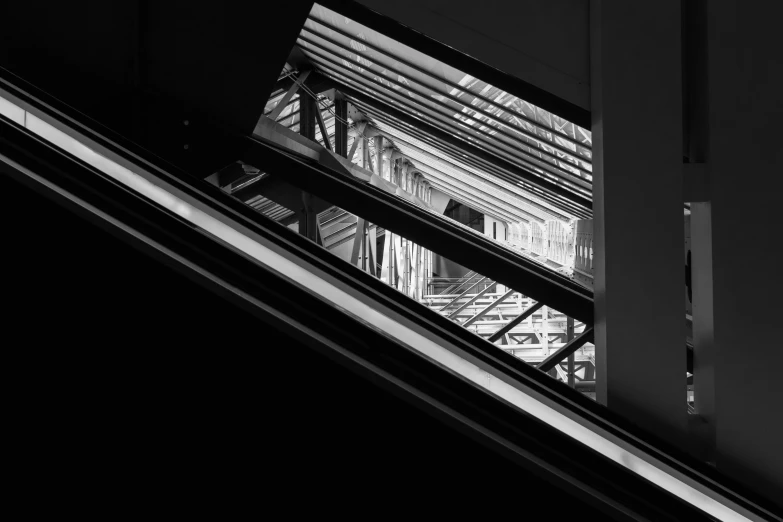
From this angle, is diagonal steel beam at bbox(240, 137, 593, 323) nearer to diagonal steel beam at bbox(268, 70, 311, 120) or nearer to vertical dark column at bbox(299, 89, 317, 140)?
diagonal steel beam at bbox(268, 70, 311, 120)

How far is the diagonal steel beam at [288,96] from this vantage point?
7725mm

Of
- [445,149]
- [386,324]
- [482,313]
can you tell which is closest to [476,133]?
[445,149]

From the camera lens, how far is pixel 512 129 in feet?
22.0

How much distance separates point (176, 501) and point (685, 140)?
7.09ft

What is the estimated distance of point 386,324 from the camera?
1902 millimetres

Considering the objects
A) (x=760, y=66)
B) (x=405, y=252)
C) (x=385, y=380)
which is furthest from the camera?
(x=405, y=252)

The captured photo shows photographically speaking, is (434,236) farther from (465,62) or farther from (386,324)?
(386,324)

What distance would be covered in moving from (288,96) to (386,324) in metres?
6.54

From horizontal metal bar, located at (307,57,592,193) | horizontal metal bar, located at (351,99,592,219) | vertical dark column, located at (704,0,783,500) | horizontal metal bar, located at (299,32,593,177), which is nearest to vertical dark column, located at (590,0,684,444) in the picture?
vertical dark column, located at (704,0,783,500)

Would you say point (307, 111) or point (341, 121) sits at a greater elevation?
point (341, 121)

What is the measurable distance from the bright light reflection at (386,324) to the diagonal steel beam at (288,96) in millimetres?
5765

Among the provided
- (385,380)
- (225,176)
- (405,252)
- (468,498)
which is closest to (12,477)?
(385,380)

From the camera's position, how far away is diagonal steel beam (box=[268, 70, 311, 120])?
25.3 feet

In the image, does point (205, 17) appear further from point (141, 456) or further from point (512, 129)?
point (512, 129)
